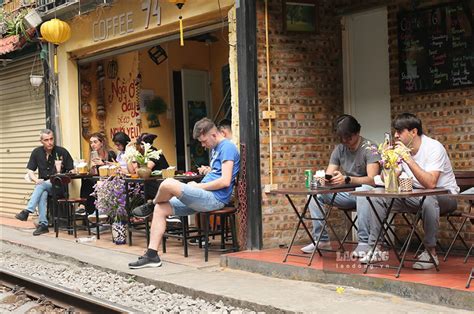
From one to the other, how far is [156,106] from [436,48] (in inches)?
236

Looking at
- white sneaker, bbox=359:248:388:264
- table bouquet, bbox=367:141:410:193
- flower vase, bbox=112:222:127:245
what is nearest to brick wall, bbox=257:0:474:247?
white sneaker, bbox=359:248:388:264

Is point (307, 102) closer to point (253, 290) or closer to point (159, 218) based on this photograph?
point (159, 218)

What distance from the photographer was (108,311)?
5.80 m

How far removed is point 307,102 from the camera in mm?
7988

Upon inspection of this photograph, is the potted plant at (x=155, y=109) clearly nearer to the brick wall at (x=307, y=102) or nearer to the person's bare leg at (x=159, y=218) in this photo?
the brick wall at (x=307, y=102)

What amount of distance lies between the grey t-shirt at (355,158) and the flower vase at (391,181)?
894 millimetres

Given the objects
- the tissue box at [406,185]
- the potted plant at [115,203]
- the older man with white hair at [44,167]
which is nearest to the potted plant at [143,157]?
the potted plant at [115,203]

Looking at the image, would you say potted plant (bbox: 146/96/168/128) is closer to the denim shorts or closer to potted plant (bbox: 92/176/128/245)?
potted plant (bbox: 92/176/128/245)

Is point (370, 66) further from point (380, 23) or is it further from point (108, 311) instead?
point (108, 311)

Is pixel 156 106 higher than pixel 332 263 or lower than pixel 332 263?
higher

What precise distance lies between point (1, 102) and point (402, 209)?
35.4 feet

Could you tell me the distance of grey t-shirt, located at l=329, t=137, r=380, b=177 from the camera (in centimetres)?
662

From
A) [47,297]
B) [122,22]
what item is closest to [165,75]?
[122,22]

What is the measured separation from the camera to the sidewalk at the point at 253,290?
Answer: 17.4 ft
